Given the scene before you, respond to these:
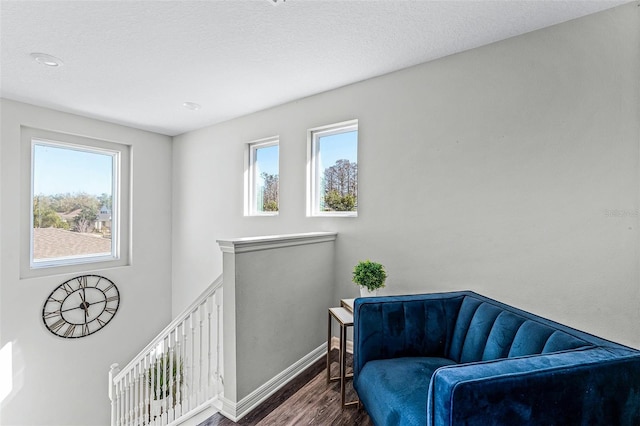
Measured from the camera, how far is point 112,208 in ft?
13.3

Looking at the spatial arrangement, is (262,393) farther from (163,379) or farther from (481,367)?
(481,367)

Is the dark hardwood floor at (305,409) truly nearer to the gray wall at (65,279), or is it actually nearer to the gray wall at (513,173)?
the gray wall at (513,173)

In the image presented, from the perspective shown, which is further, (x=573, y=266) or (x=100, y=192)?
(x=100, y=192)

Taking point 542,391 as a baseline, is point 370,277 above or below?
above

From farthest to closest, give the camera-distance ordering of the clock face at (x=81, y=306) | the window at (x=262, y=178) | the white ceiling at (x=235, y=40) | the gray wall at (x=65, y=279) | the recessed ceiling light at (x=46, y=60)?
1. the window at (x=262, y=178)
2. the clock face at (x=81, y=306)
3. the gray wall at (x=65, y=279)
4. the recessed ceiling light at (x=46, y=60)
5. the white ceiling at (x=235, y=40)

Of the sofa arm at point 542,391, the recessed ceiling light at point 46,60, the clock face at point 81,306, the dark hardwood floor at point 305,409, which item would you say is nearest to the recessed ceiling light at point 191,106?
the recessed ceiling light at point 46,60

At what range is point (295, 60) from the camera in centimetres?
232

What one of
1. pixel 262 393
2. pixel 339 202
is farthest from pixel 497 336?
pixel 339 202

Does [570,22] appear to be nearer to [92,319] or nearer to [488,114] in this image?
[488,114]

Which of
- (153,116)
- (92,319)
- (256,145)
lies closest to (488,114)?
(256,145)

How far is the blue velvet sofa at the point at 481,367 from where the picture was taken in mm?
954

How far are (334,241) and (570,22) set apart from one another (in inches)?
89.7

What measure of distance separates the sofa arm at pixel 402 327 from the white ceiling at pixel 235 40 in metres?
1.73

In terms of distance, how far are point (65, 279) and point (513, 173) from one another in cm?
469
